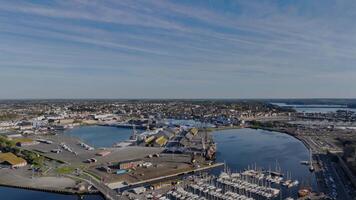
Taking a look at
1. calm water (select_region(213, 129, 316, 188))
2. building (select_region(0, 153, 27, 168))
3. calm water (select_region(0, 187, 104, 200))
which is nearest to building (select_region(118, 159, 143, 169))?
calm water (select_region(0, 187, 104, 200))

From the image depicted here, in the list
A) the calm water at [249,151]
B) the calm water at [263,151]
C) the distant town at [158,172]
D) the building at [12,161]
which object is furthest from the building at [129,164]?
the building at [12,161]

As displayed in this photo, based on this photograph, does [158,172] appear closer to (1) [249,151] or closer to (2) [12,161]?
(2) [12,161]

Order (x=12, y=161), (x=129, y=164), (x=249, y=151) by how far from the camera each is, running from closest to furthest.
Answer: (x=129, y=164) < (x=12, y=161) < (x=249, y=151)

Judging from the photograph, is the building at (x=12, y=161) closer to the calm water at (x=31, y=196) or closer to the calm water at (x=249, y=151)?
the calm water at (x=249, y=151)

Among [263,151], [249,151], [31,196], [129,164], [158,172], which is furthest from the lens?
[263,151]

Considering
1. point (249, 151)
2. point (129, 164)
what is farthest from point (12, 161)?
point (249, 151)

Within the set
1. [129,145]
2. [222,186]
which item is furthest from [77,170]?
[129,145]

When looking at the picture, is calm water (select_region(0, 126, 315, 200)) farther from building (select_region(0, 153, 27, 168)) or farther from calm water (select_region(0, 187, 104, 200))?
building (select_region(0, 153, 27, 168))

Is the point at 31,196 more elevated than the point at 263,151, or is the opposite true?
the point at 263,151
